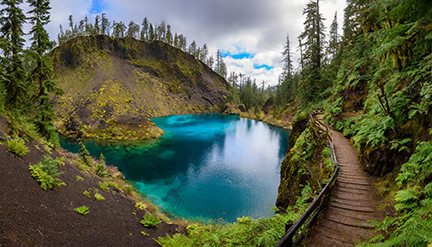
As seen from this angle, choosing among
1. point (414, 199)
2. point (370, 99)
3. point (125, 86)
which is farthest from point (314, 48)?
point (125, 86)

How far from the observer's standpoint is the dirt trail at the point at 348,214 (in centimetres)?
388

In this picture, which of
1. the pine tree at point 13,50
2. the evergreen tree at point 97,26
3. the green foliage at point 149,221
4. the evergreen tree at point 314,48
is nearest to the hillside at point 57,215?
the green foliage at point 149,221

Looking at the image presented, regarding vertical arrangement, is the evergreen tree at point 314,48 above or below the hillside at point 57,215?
above

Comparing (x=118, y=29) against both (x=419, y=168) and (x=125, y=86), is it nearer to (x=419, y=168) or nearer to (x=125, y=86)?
(x=125, y=86)

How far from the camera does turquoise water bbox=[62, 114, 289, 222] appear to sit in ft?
48.4

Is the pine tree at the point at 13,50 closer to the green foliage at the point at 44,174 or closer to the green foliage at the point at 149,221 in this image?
the green foliage at the point at 44,174

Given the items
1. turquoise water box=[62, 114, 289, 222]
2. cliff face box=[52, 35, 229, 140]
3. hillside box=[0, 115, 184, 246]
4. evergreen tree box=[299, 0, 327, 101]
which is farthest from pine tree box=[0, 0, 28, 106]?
evergreen tree box=[299, 0, 327, 101]

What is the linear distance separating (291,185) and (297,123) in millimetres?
10545

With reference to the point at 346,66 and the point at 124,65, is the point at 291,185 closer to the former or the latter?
the point at 346,66

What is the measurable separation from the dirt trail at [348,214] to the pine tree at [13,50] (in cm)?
1950

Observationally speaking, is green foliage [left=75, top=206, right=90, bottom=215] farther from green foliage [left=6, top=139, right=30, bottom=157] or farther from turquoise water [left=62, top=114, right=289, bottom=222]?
turquoise water [left=62, top=114, right=289, bottom=222]

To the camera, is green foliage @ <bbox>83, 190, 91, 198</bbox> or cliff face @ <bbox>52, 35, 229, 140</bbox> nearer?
green foliage @ <bbox>83, 190, 91, 198</bbox>

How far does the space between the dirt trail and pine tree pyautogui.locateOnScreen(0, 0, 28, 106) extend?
19504 millimetres

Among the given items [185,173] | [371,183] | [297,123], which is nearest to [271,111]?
[297,123]
